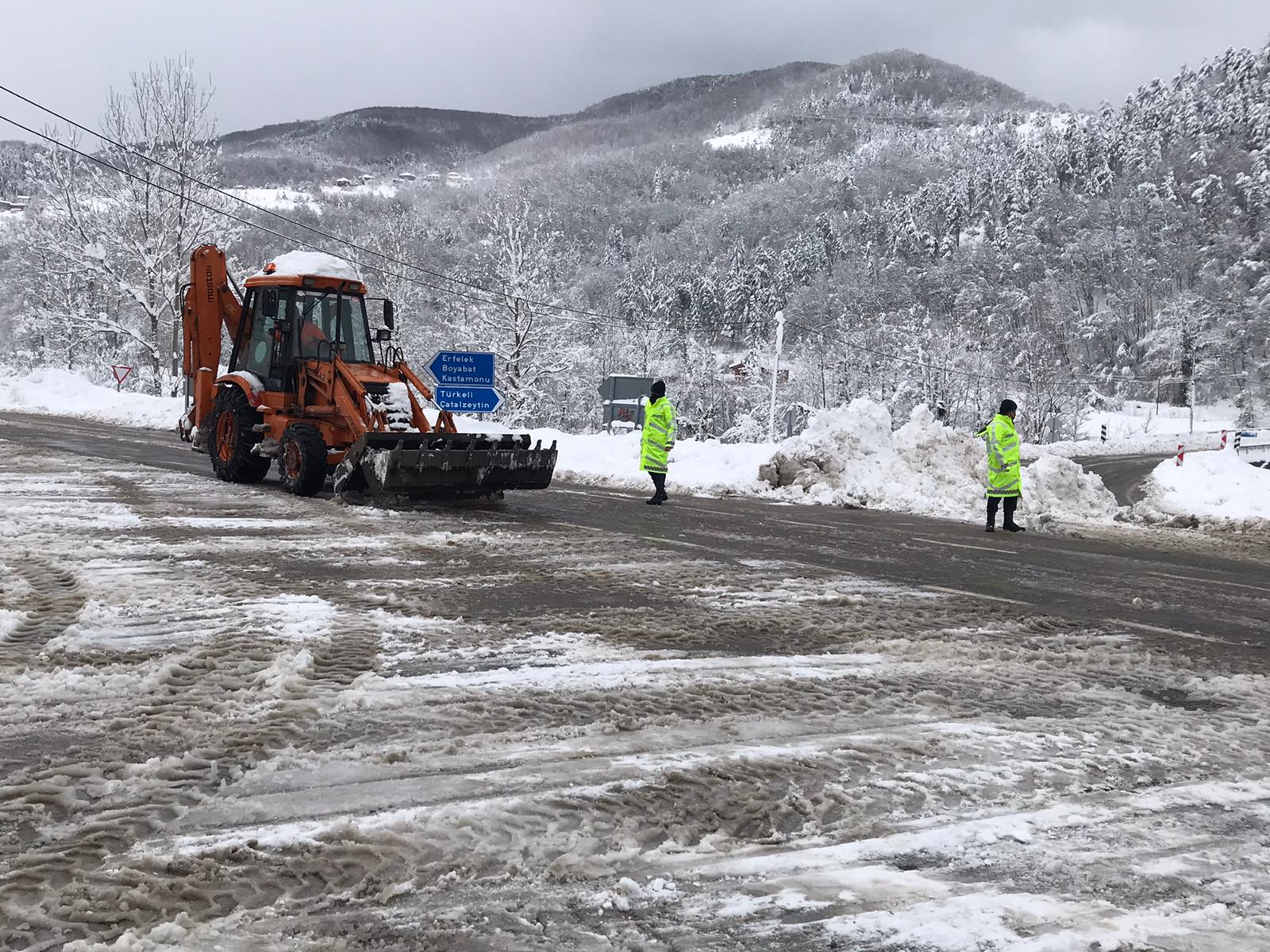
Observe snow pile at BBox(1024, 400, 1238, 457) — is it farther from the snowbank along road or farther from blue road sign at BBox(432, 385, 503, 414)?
the snowbank along road

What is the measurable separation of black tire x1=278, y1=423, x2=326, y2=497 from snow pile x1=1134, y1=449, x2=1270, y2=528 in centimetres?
1259

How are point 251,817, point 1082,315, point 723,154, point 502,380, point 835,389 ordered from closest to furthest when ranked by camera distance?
1. point 251,817
2. point 502,380
3. point 835,389
4. point 1082,315
5. point 723,154

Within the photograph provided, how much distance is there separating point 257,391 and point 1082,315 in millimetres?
115642

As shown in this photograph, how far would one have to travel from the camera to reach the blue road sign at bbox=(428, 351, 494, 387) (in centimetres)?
1978

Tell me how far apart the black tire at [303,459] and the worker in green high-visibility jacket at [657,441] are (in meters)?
4.40

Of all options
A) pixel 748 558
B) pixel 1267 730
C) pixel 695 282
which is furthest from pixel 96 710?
pixel 695 282

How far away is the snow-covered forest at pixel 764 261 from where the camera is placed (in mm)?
43000

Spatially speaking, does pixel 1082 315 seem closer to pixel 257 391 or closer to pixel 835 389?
pixel 835 389

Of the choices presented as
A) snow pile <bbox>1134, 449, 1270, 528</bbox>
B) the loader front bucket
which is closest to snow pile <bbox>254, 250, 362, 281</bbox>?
the loader front bucket

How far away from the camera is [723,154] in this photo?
199125 millimetres

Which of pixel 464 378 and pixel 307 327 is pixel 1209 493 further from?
pixel 307 327

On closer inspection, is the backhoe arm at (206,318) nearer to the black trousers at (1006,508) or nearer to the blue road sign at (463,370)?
the blue road sign at (463,370)

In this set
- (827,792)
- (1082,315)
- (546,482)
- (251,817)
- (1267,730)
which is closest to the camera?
(251,817)

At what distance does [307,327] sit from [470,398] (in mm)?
6608
